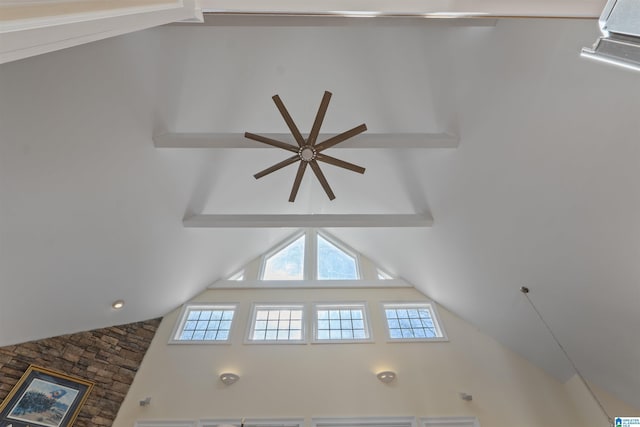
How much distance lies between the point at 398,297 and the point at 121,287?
16.2ft

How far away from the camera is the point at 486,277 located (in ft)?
16.1

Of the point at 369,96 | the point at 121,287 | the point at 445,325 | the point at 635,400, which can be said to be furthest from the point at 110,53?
the point at 635,400

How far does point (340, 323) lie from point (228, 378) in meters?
2.16

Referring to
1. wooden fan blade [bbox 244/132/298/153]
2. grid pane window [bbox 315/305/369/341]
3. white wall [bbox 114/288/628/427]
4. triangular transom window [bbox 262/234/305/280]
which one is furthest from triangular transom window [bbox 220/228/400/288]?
wooden fan blade [bbox 244/132/298/153]

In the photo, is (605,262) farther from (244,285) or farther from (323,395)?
(244,285)

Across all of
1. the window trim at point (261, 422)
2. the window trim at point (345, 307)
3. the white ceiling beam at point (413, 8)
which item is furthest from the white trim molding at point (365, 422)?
the white ceiling beam at point (413, 8)

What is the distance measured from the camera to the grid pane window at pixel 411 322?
5898 mm

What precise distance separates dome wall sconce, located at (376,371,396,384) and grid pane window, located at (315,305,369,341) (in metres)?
0.72

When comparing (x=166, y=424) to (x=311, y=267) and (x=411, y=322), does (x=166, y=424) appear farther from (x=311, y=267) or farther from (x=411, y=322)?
(x=411, y=322)

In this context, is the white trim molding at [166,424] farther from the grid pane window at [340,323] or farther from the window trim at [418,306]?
the window trim at [418,306]

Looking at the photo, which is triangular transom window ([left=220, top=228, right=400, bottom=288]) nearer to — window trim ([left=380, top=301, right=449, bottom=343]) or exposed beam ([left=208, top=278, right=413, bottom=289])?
exposed beam ([left=208, top=278, right=413, bottom=289])

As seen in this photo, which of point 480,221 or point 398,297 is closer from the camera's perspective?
point 480,221

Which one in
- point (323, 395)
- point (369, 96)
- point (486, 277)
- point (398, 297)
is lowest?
point (323, 395)

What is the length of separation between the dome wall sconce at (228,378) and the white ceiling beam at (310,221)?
235 cm
